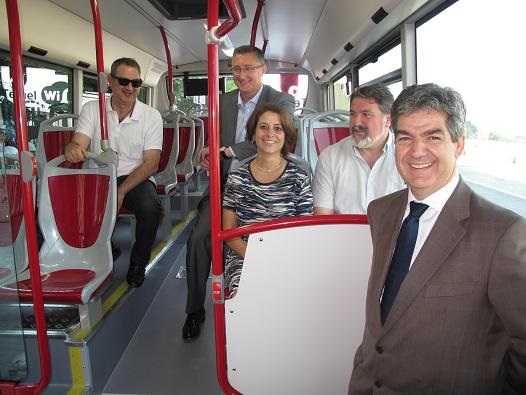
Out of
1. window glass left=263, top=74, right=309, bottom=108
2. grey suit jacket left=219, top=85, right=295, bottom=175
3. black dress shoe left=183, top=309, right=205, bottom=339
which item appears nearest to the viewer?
black dress shoe left=183, top=309, right=205, bottom=339

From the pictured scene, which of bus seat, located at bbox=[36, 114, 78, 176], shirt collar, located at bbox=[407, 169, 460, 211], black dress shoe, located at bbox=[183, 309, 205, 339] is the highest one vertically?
bus seat, located at bbox=[36, 114, 78, 176]

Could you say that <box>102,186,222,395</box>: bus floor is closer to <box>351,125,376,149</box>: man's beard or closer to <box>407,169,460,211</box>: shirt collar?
<box>351,125,376,149</box>: man's beard

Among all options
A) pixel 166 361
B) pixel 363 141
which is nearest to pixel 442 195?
pixel 363 141

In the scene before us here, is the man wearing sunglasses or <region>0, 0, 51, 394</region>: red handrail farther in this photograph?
the man wearing sunglasses

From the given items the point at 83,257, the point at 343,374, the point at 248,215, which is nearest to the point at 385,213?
the point at 343,374

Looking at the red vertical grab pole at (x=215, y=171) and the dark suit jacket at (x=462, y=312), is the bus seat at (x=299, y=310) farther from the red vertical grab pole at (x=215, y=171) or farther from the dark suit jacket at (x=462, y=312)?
the dark suit jacket at (x=462, y=312)

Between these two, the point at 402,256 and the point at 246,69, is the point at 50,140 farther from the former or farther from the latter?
the point at 402,256

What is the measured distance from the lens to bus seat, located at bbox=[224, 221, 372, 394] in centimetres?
168

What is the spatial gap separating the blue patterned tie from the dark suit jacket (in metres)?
0.08

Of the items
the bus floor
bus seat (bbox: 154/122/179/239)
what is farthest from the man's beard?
bus seat (bbox: 154/122/179/239)

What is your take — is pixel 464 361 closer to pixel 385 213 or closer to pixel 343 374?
pixel 385 213

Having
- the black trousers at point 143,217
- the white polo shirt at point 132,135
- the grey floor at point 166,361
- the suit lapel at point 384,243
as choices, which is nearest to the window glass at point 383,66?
the white polo shirt at point 132,135

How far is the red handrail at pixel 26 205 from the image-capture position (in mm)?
1829

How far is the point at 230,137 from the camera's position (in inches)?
122
